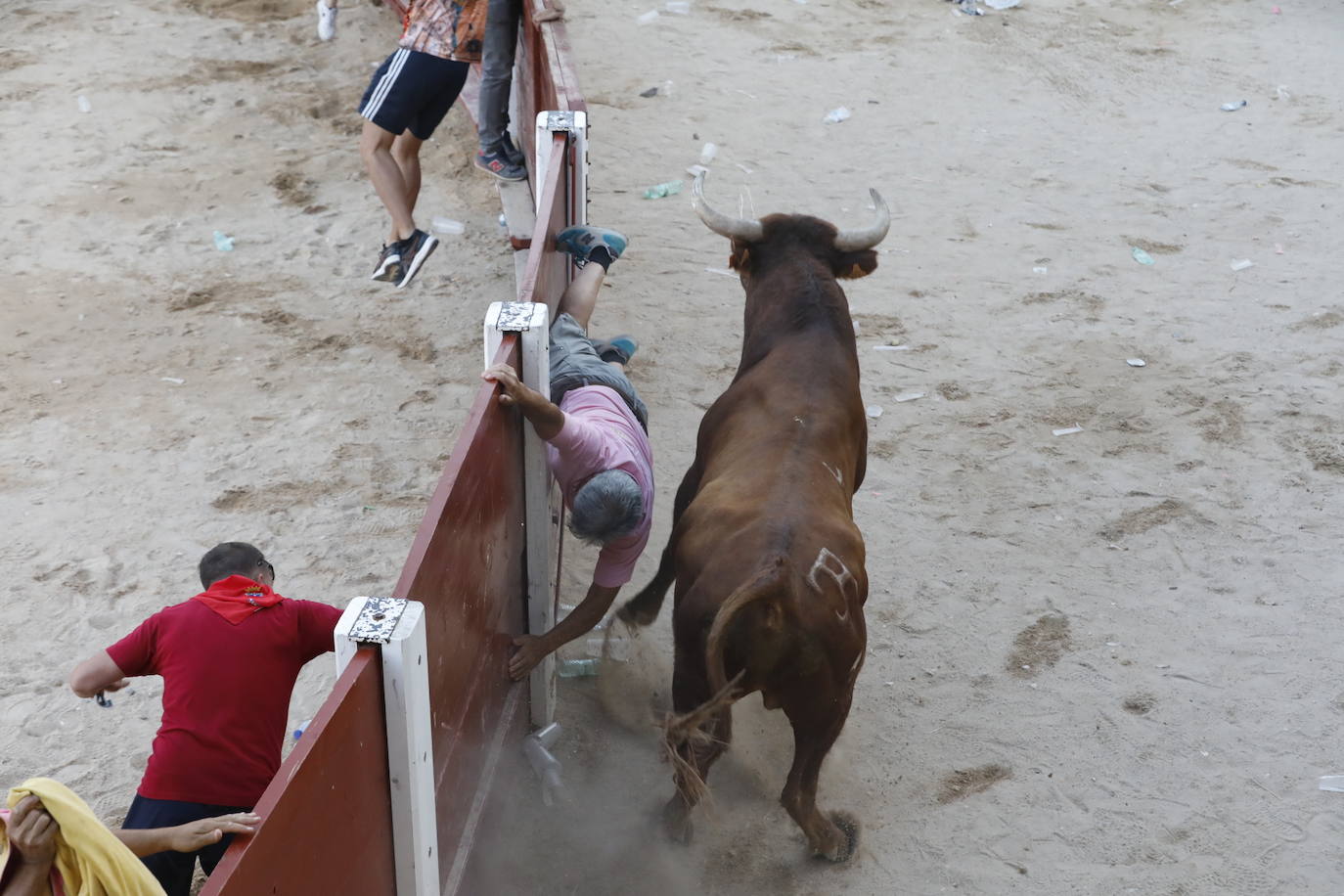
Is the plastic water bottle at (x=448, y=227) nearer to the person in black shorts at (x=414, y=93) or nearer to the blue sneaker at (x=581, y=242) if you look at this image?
the person in black shorts at (x=414, y=93)

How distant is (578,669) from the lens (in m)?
3.92

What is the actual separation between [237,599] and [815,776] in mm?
1542

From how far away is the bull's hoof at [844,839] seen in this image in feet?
10.9

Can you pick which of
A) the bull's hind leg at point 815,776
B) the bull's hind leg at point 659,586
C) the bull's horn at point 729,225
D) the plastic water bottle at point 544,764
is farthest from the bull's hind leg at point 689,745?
the bull's horn at point 729,225

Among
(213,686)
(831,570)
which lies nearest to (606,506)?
(831,570)

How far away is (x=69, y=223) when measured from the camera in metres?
6.47

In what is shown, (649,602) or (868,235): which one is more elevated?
(868,235)

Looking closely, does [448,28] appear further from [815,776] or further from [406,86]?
[815,776]

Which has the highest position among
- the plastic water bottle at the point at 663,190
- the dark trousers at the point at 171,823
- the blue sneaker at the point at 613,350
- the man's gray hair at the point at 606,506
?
the man's gray hair at the point at 606,506

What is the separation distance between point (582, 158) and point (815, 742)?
Answer: 7.72 ft

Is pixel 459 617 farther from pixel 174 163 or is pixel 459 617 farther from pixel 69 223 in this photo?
pixel 174 163

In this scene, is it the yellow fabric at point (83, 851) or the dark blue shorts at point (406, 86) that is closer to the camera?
the yellow fabric at point (83, 851)

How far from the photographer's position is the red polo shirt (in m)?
2.42

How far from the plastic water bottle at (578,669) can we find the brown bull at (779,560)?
7.6 inches
